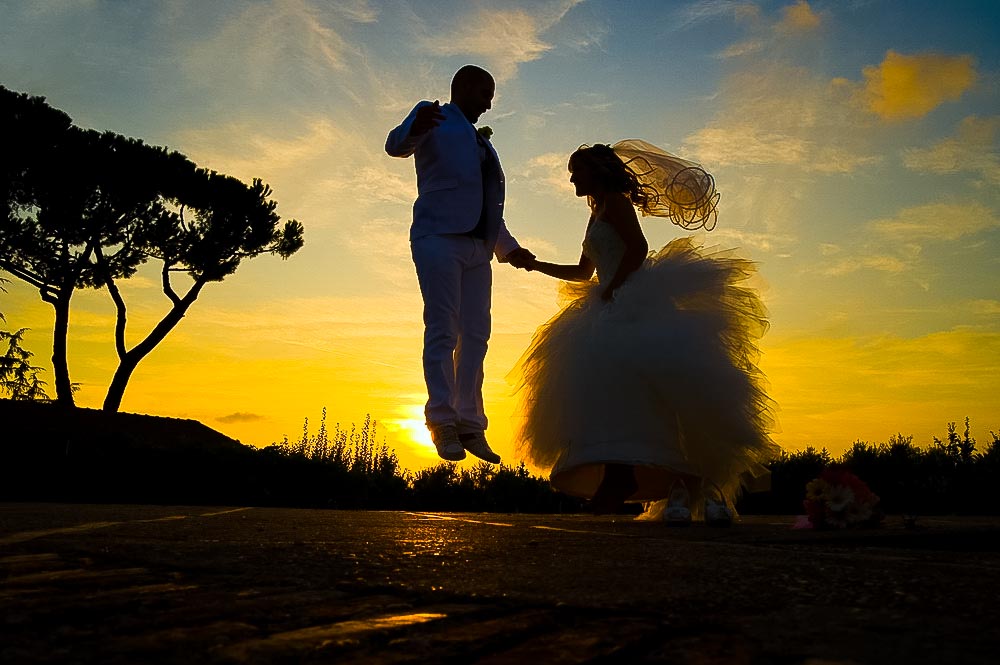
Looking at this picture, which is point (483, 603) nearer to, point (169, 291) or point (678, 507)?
point (678, 507)

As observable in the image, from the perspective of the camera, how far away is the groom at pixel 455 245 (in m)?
5.28

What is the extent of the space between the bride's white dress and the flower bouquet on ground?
60 cm

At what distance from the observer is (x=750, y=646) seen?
3.12ft

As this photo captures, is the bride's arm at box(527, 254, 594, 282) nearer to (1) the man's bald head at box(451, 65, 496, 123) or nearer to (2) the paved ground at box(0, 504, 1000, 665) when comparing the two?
(1) the man's bald head at box(451, 65, 496, 123)

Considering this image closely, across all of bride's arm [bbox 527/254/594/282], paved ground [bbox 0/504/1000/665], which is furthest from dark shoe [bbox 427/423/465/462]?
paved ground [bbox 0/504/1000/665]

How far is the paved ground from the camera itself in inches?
37.0

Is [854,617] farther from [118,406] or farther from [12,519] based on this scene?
[118,406]

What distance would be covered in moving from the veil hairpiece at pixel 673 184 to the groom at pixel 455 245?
970mm

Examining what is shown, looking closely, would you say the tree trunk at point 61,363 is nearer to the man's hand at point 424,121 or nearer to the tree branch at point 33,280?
the tree branch at point 33,280

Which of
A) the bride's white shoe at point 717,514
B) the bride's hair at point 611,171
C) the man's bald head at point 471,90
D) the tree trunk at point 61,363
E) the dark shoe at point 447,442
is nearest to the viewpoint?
the bride's white shoe at point 717,514

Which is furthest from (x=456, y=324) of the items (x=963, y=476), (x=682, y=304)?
(x=963, y=476)

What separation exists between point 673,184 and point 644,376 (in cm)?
145

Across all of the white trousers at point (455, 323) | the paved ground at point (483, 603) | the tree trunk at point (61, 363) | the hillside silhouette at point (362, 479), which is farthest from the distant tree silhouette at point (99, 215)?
the paved ground at point (483, 603)

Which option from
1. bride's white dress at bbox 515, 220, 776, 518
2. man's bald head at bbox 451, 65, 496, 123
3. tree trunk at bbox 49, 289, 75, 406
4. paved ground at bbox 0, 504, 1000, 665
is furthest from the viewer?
tree trunk at bbox 49, 289, 75, 406
